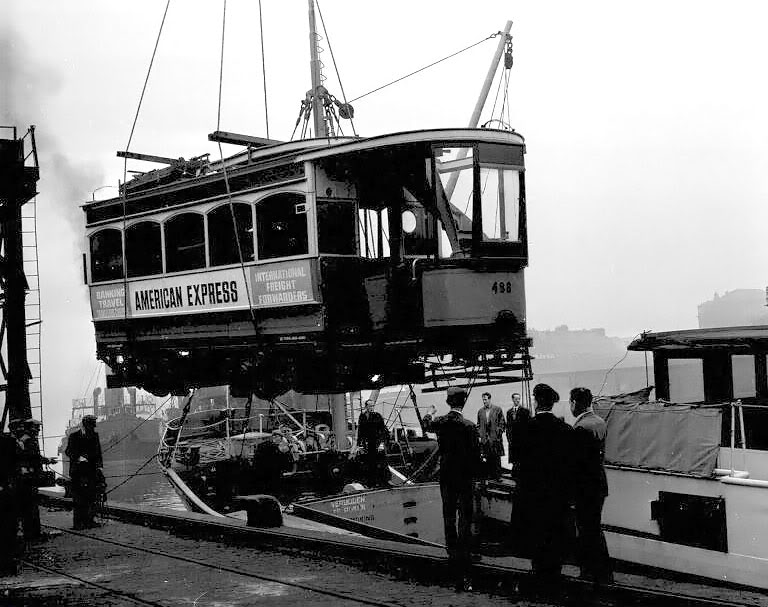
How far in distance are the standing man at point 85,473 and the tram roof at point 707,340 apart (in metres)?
8.19

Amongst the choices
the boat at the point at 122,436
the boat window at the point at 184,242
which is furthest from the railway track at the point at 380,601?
the boat at the point at 122,436

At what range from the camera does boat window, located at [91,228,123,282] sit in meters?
15.6

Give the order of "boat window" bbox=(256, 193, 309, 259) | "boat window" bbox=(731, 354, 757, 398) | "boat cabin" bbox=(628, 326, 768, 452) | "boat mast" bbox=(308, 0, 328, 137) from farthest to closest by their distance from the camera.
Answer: "boat mast" bbox=(308, 0, 328, 137), "boat window" bbox=(731, 354, 757, 398), "boat window" bbox=(256, 193, 309, 259), "boat cabin" bbox=(628, 326, 768, 452)

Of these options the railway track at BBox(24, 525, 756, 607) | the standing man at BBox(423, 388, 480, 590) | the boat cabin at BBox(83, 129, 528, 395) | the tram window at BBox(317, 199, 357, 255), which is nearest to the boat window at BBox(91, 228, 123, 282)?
the boat cabin at BBox(83, 129, 528, 395)

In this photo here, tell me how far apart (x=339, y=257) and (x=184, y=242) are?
3.13m

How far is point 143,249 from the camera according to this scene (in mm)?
15102

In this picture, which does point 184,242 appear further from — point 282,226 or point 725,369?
point 725,369

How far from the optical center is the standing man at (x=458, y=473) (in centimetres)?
812

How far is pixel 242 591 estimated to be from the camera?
8.55m

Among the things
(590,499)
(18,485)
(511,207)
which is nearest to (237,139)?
(511,207)

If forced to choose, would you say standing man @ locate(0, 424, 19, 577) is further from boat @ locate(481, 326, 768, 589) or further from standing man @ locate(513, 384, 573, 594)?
boat @ locate(481, 326, 768, 589)

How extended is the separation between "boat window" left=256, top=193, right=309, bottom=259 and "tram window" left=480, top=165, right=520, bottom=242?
2.55 meters

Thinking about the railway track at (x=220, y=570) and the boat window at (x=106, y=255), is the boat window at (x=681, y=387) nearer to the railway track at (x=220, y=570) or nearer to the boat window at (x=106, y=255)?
the railway track at (x=220, y=570)

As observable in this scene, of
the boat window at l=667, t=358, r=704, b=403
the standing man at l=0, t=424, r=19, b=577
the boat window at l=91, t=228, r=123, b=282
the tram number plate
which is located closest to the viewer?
the standing man at l=0, t=424, r=19, b=577
